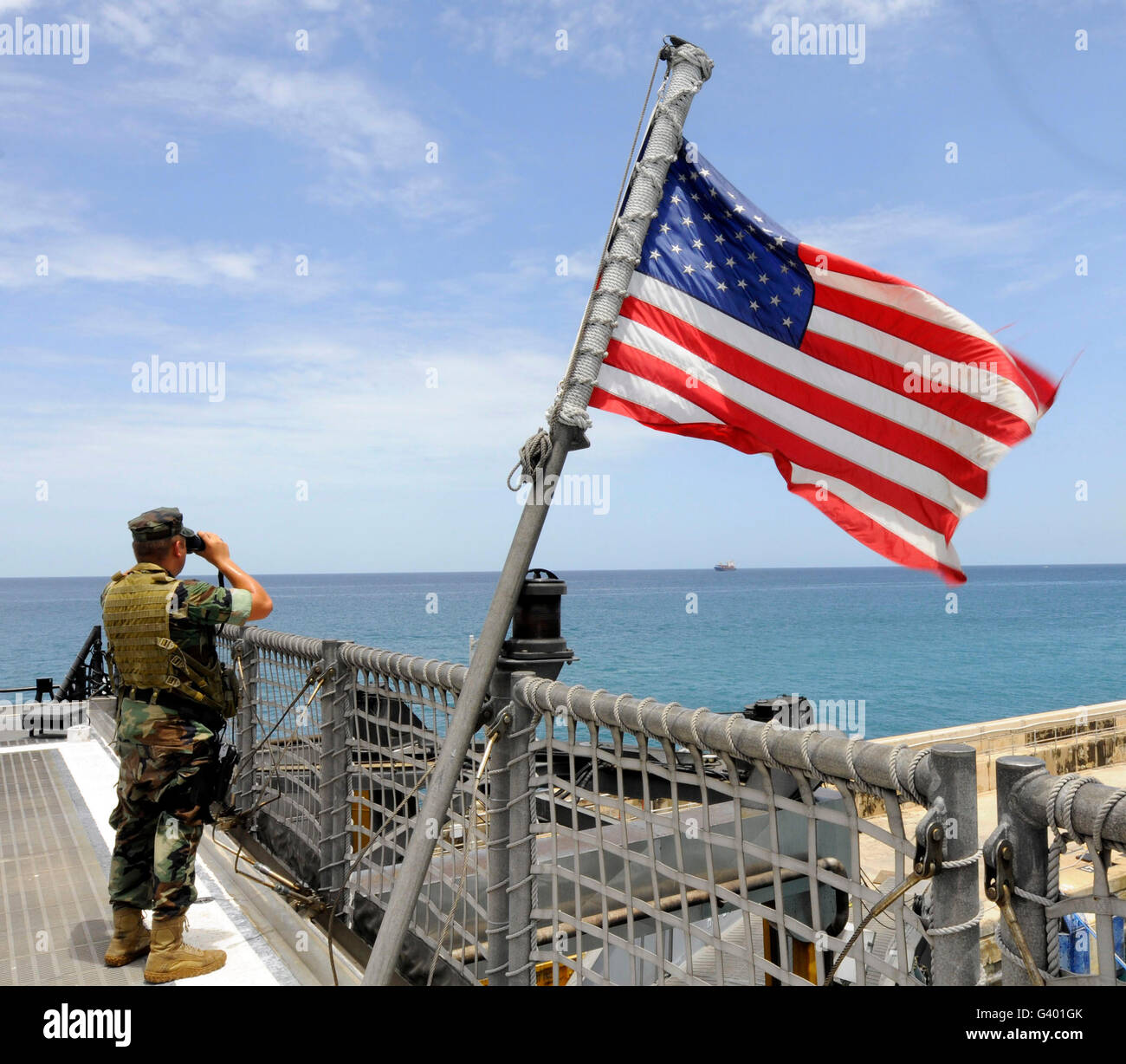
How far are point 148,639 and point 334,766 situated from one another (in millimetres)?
1400

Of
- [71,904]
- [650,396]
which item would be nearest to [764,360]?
[650,396]

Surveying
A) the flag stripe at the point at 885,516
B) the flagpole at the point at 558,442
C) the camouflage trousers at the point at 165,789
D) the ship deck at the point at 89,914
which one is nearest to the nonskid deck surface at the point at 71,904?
the ship deck at the point at 89,914

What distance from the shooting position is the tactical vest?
3801 millimetres

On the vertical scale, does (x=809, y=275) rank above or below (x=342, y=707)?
above

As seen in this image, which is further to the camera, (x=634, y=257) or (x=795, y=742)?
(x=634, y=257)

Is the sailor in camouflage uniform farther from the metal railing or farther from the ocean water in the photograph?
the ocean water

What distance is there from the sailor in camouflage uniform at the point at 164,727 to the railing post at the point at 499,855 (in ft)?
4.56

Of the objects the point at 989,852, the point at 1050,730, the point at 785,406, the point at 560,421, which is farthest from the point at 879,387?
the point at 1050,730

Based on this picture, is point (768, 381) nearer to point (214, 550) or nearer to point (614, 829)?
point (614, 829)

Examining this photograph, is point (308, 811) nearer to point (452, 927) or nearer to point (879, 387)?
point (452, 927)

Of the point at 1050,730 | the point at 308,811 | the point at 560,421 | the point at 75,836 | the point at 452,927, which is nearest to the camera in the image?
the point at 560,421

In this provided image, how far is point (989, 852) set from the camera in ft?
6.00

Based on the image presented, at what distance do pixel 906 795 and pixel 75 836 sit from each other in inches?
245

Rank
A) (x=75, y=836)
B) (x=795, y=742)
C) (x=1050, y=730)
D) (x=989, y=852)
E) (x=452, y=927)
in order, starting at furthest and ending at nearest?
1. (x=1050, y=730)
2. (x=75, y=836)
3. (x=452, y=927)
4. (x=795, y=742)
5. (x=989, y=852)
